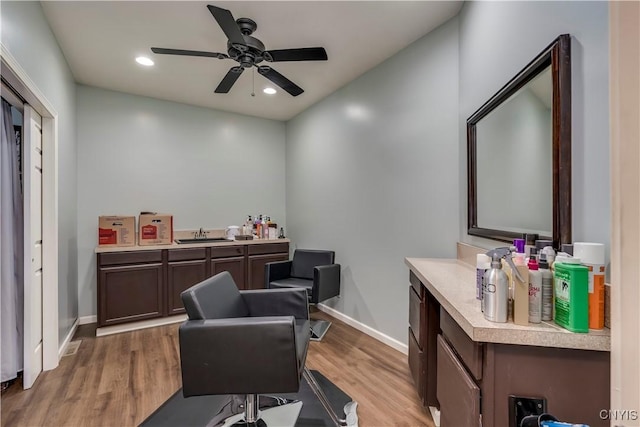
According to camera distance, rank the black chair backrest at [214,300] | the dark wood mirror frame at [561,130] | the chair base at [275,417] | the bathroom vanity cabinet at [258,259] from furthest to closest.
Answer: the bathroom vanity cabinet at [258,259] → the chair base at [275,417] → the black chair backrest at [214,300] → the dark wood mirror frame at [561,130]

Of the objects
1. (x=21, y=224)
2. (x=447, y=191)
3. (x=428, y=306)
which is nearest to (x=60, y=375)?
(x=21, y=224)

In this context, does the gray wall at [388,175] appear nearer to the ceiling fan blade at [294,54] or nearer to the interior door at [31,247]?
the ceiling fan blade at [294,54]

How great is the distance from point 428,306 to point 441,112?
150 centimetres

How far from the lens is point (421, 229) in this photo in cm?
257

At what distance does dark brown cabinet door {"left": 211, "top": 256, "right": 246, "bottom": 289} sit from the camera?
3703 mm

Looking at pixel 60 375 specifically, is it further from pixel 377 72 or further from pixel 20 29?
pixel 377 72

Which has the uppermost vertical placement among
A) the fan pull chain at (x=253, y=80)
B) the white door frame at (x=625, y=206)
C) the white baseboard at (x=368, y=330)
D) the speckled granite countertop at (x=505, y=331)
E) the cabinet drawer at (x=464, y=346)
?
the fan pull chain at (x=253, y=80)

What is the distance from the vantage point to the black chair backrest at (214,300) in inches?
60.6

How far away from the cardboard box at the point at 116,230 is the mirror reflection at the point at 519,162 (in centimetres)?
340

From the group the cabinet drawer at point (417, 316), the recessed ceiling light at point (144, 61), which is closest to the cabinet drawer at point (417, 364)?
the cabinet drawer at point (417, 316)

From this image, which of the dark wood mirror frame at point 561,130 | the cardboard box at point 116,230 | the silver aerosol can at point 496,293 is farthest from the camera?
the cardboard box at point 116,230

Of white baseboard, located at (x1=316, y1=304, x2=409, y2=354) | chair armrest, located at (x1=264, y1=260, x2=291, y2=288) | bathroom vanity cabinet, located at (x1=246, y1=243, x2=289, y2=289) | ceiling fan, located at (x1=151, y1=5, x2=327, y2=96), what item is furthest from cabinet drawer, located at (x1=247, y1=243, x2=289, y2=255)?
ceiling fan, located at (x1=151, y1=5, x2=327, y2=96)

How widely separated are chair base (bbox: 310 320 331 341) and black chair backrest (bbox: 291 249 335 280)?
0.49 m

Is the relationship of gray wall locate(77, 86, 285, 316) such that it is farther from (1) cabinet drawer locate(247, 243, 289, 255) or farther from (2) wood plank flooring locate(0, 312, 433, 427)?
(2) wood plank flooring locate(0, 312, 433, 427)
